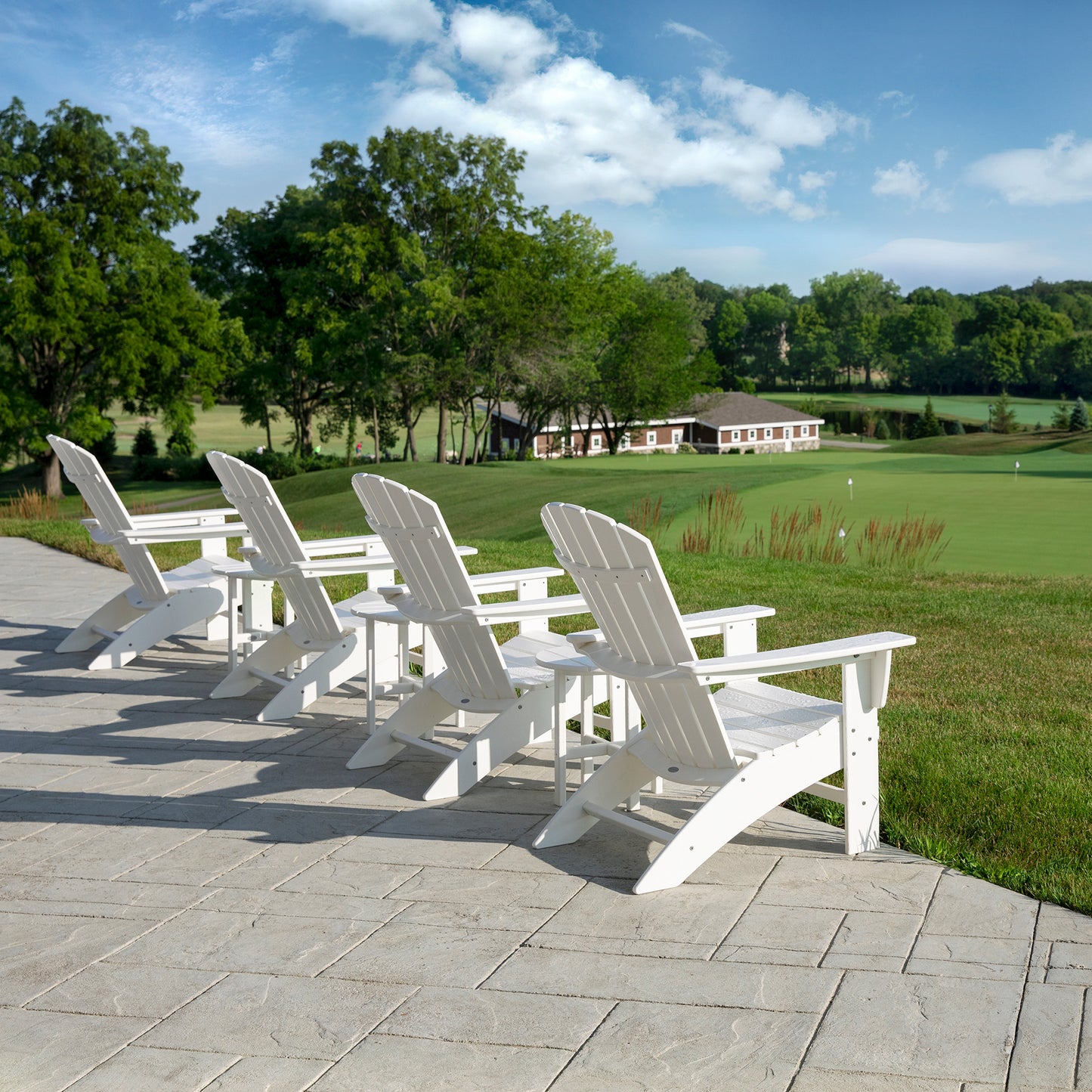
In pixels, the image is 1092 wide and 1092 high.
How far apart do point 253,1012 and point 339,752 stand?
7.59 ft

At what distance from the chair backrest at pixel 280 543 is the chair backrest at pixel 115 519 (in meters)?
1.13

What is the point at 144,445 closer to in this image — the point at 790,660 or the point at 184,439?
the point at 184,439

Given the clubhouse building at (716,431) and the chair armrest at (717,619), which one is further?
the clubhouse building at (716,431)

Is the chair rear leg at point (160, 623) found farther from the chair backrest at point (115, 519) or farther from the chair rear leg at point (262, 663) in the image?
the chair rear leg at point (262, 663)

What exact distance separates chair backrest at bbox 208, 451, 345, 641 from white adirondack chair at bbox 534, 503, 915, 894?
1933 millimetres

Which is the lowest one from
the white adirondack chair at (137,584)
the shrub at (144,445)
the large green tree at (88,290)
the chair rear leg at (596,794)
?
the chair rear leg at (596,794)

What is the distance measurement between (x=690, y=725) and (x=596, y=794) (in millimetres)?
488

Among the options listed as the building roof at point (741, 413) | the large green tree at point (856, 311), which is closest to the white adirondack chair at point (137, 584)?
the building roof at point (741, 413)

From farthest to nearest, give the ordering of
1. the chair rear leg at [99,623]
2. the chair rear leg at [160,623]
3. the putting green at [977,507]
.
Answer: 1. the putting green at [977,507]
2. the chair rear leg at [99,623]
3. the chair rear leg at [160,623]

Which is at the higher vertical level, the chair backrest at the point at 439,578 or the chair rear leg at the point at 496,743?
the chair backrest at the point at 439,578

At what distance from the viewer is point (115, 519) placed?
674cm

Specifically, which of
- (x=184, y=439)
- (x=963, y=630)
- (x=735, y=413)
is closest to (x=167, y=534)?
(x=963, y=630)

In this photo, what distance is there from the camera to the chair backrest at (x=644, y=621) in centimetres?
343

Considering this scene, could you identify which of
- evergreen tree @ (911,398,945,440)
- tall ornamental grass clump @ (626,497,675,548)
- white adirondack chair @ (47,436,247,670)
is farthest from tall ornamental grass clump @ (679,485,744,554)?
evergreen tree @ (911,398,945,440)
